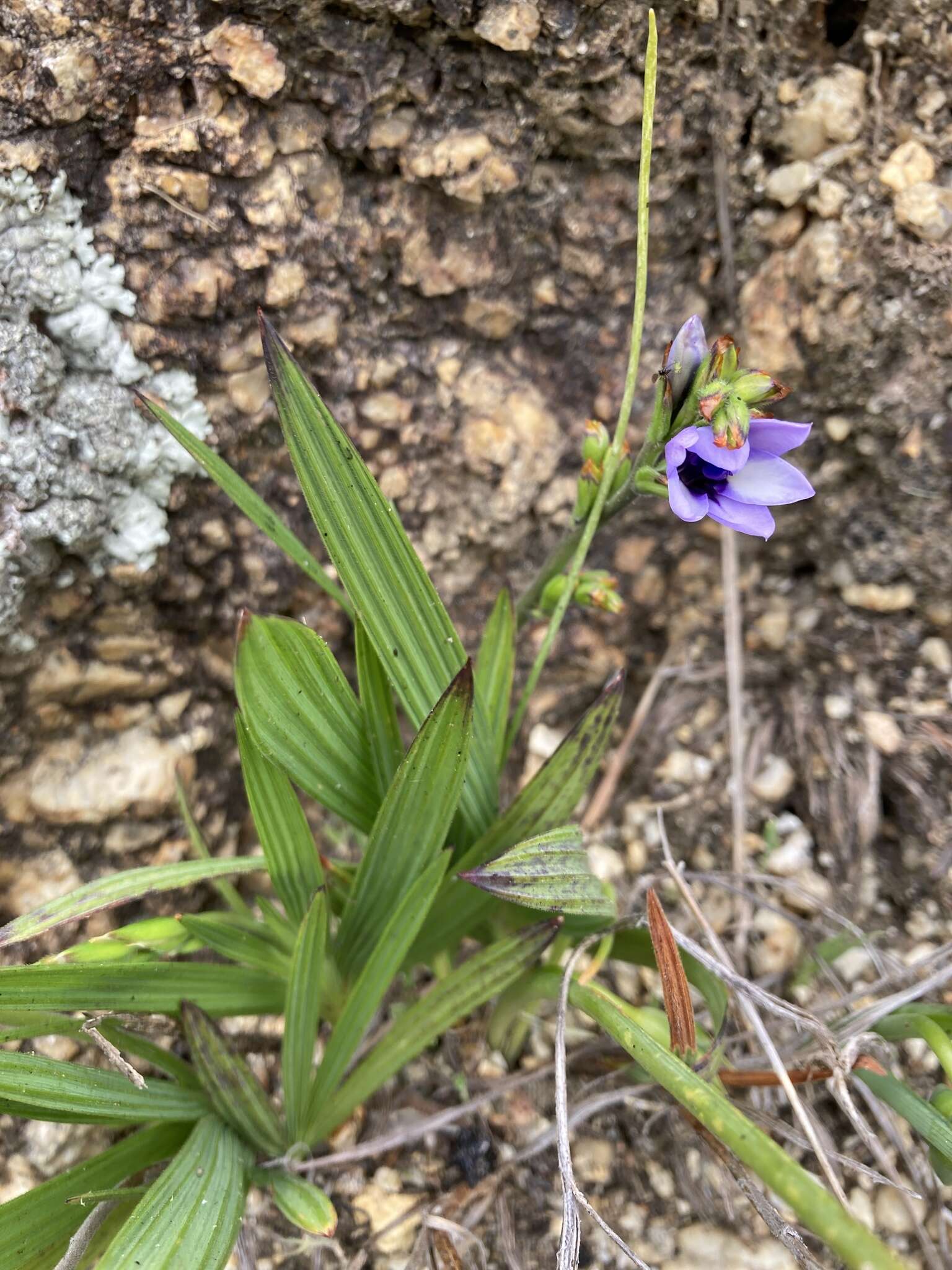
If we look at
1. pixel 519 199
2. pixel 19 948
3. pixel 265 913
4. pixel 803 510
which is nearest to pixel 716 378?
pixel 519 199

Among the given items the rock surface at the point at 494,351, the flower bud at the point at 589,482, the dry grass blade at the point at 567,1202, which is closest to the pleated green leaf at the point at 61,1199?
the rock surface at the point at 494,351

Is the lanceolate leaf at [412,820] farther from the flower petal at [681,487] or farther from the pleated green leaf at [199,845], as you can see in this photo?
Result: the flower petal at [681,487]

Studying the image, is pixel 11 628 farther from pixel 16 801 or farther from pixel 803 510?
pixel 803 510

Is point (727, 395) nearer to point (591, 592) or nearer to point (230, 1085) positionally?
point (591, 592)

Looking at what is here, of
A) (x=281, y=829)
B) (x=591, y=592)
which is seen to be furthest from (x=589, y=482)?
(x=281, y=829)

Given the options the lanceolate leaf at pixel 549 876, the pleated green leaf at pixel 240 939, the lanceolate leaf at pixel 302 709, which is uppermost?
the lanceolate leaf at pixel 302 709

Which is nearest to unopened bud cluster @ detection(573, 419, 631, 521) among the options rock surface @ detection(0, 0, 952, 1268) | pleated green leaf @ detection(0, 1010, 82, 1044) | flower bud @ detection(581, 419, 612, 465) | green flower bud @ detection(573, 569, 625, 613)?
flower bud @ detection(581, 419, 612, 465)
